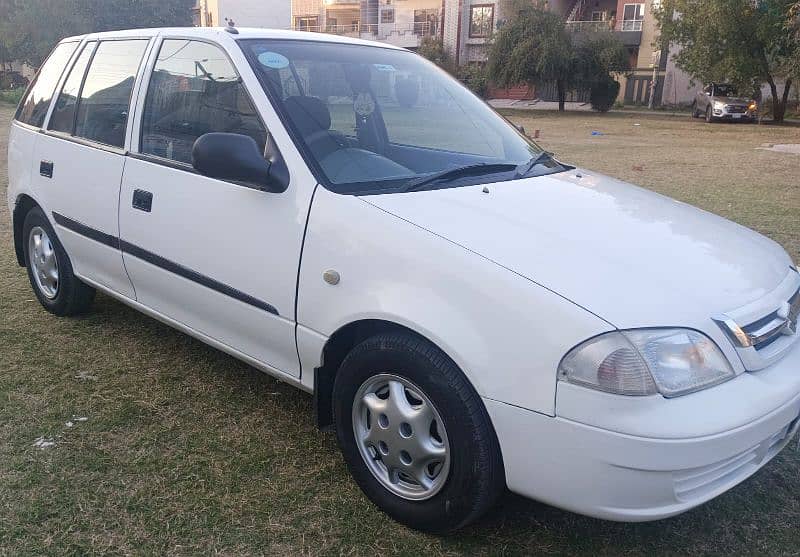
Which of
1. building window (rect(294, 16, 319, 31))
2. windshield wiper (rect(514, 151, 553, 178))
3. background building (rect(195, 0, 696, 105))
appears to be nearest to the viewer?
windshield wiper (rect(514, 151, 553, 178))

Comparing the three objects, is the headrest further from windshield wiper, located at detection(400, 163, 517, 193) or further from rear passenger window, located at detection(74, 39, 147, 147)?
rear passenger window, located at detection(74, 39, 147, 147)

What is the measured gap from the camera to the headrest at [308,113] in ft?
9.50

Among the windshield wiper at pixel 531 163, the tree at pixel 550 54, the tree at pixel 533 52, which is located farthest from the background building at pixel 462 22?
the windshield wiper at pixel 531 163

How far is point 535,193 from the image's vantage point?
292 cm

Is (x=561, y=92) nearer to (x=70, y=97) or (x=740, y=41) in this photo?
(x=740, y=41)

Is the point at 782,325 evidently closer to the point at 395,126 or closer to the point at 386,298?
the point at 386,298

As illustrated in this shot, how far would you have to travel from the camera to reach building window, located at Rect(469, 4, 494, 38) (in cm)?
4595

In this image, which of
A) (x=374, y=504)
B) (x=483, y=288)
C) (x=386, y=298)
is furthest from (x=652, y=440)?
(x=374, y=504)

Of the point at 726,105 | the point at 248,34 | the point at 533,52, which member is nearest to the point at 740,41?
the point at 726,105

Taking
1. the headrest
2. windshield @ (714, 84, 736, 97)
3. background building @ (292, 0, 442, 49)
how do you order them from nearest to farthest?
the headrest
windshield @ (714, 84, 736, 97)
background building @ (292, 0, 442, 49)

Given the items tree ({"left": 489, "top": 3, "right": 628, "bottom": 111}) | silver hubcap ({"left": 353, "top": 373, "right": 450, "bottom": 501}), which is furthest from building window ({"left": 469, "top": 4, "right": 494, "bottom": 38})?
silver hubcap ({"left": 353, "top": 373, "right": 450, "bottom": 501})

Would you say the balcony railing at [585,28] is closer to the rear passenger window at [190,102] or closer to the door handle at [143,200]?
the rear passenger window at [190,102]

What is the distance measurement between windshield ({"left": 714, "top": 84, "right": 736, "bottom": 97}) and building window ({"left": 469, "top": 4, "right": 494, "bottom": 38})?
20.2 meters

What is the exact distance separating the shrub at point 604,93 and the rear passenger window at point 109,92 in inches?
1267
